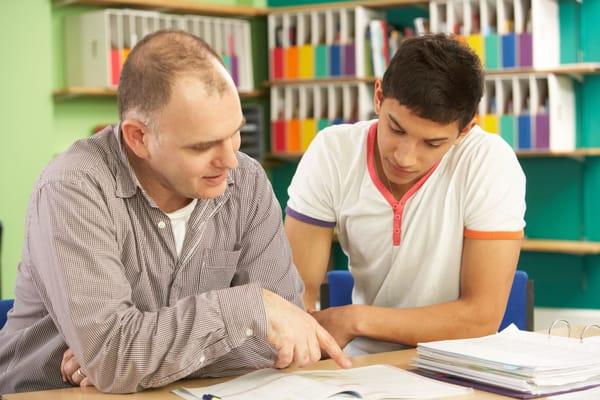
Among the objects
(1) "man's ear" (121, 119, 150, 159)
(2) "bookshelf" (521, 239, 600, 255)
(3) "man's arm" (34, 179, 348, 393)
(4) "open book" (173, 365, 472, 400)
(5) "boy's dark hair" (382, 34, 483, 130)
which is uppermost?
(5) "boy's dark hair" (382, 34, 483, 130)

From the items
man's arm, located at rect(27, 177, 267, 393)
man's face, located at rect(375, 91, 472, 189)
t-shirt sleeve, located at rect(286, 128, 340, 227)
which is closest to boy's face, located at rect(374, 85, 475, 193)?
man's face, located at rect(375, 91, 472, 189)

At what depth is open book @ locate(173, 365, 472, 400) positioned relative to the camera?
1683 millimetres

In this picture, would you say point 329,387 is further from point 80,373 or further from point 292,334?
point 80,373

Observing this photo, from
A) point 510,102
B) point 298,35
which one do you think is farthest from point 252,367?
point 298,35

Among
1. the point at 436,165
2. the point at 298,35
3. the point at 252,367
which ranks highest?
the point at 298,35

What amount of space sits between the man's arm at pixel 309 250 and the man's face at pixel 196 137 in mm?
697

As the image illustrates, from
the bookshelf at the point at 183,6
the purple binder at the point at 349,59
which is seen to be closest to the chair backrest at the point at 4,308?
the bookshelf at the point at 183,6

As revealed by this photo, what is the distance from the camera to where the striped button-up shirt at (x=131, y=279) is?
172 cm

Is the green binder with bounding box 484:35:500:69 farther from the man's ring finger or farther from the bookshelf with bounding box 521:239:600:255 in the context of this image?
the man's ring finger

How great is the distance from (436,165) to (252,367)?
28.9 inches

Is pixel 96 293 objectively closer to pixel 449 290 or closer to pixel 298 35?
pixel 449 290

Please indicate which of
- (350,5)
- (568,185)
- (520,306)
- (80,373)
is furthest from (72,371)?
(350,5)

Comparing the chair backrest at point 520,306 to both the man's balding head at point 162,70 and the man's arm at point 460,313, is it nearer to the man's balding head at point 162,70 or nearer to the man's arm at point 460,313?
the man's arm at point 460,313

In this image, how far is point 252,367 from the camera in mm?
1959
